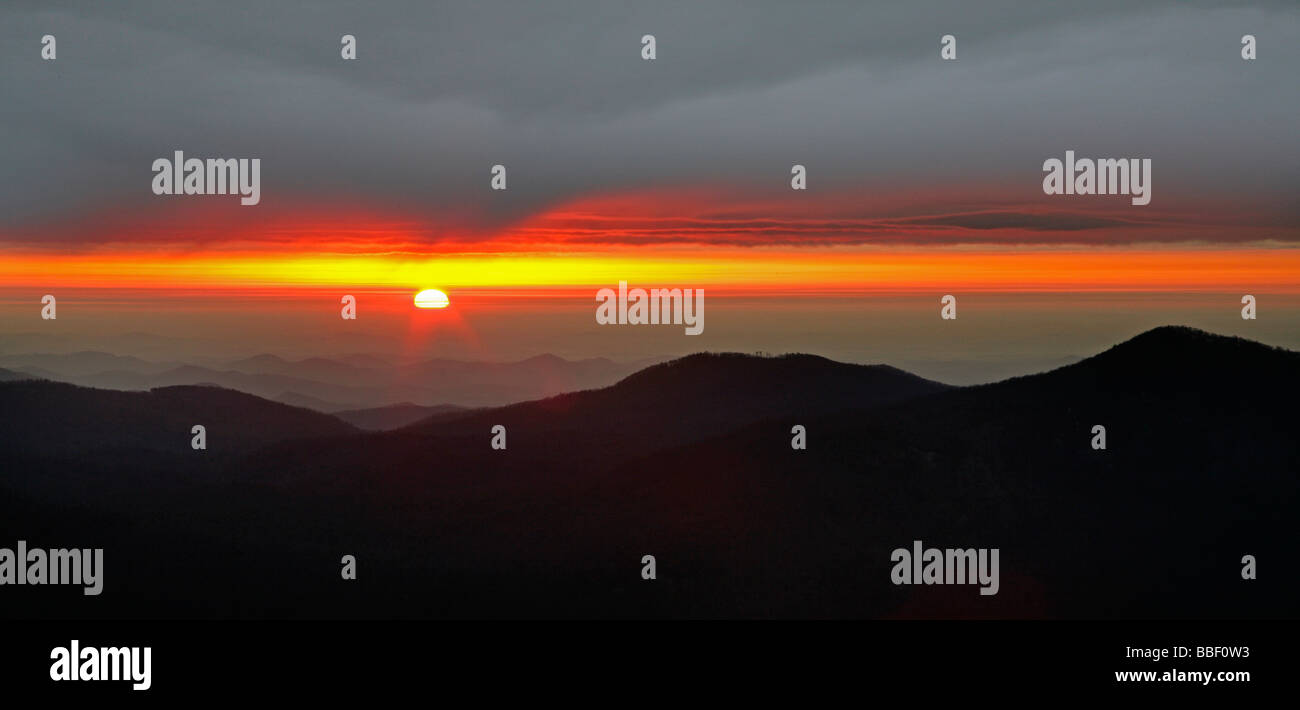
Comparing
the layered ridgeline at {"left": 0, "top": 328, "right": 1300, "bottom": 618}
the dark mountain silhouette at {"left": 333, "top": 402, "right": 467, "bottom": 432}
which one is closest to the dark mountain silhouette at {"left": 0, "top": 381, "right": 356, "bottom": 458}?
the layered ridgeline at {"left": 0, "top": 328, "right": 1300, "bottom": 618}

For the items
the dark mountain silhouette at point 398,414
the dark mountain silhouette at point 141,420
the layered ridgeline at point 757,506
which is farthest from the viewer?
the dark mountain silhouette at point 141,420

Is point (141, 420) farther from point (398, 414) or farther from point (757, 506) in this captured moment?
point (757, 506)

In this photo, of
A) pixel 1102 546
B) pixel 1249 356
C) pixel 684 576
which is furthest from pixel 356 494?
pixel 1249 356

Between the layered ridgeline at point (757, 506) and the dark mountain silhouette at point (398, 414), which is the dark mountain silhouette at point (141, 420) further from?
the dark mountain silhouette at point (398, 414)

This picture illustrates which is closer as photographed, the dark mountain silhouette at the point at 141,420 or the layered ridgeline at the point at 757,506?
the layered ridgeline at the point at 757,506

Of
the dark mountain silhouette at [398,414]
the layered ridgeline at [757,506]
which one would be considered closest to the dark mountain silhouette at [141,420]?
the layered ridgeline at [757,506]

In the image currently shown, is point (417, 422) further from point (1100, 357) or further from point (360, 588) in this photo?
point (1100, 357)

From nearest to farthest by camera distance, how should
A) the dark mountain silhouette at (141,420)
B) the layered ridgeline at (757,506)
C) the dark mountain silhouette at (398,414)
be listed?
the layered ridgeline at (757,506), the dark mountain silhouette at (398,414), the dark mountain silhouette at (141,420)
